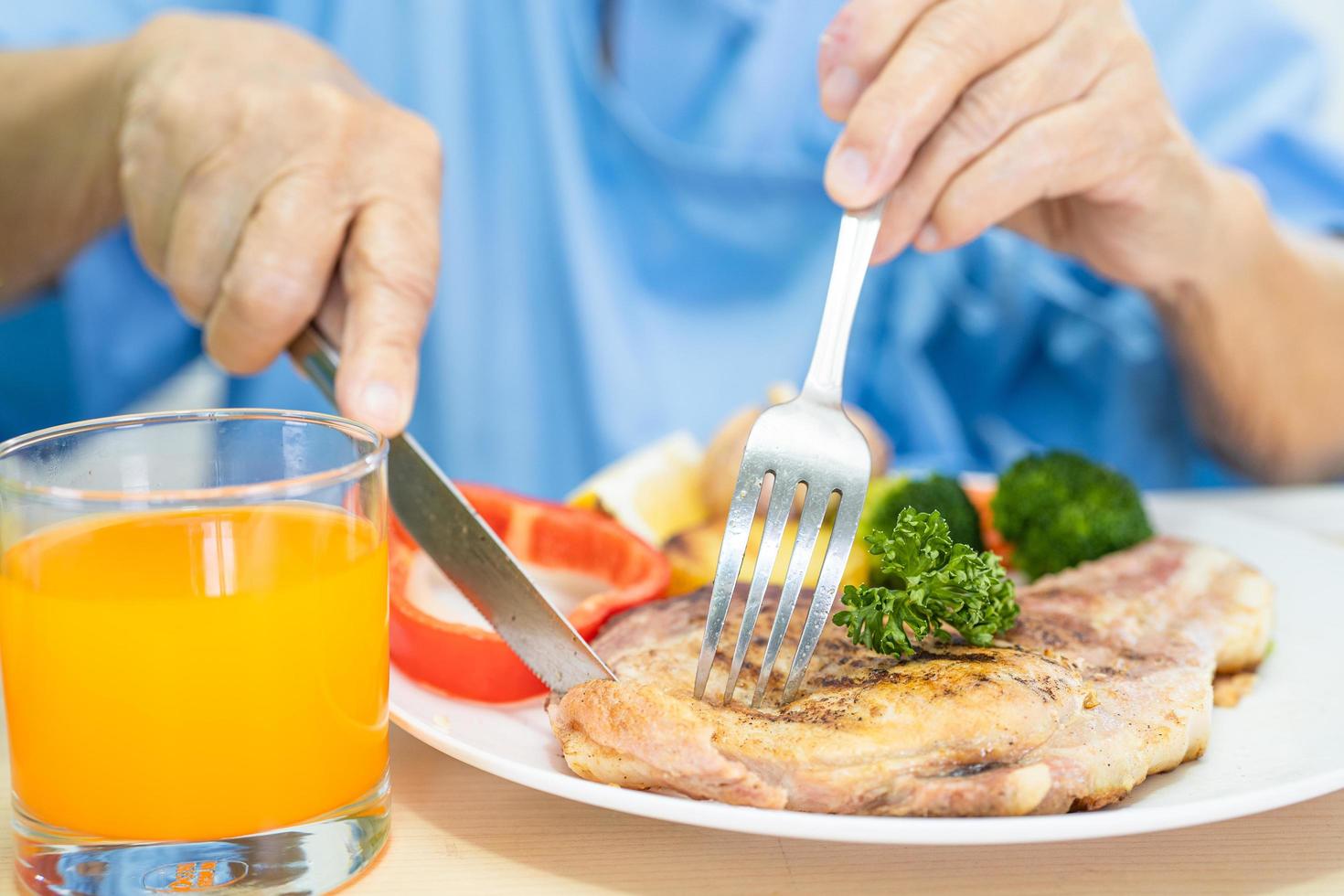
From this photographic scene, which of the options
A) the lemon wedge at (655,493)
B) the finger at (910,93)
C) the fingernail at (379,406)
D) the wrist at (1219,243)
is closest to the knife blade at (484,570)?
the fingernail at (379,406)

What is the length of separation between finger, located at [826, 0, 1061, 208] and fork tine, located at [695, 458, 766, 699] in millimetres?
548

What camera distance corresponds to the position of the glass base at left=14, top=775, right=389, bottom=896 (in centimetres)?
95

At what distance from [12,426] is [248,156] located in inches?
71.5

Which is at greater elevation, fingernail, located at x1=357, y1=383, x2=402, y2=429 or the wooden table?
fingernail, located at x1=357, y1=383, x2=402, y2=429

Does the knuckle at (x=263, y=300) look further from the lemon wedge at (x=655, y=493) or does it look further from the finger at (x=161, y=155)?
the lemon wedge at (x=655, y=493)

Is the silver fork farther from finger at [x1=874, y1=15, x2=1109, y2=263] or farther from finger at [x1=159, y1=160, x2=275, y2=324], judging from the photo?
A: finger at [x1=159, y1=160, x2=275, y2=324]

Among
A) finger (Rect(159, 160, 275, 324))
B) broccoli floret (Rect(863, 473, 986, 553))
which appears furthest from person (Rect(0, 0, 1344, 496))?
finger (Rect(159, 160, 275, 324))

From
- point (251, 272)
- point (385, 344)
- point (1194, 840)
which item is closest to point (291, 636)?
point (385, 344)

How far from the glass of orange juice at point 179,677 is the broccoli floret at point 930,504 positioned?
1.12m

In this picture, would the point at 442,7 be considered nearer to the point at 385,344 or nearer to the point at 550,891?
the point at 385,344

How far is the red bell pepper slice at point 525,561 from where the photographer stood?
136 centimetres

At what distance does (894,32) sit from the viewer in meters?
1.64

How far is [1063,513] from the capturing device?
73.4 inches

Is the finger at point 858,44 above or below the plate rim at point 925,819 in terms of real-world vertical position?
above
